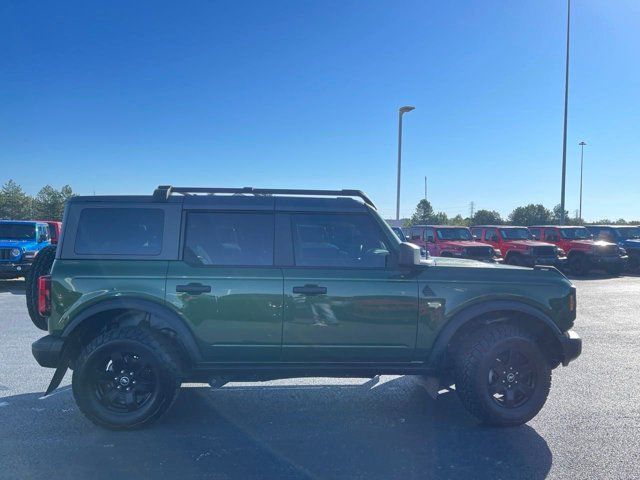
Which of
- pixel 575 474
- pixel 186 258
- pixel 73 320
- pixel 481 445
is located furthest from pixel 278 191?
pixel 575 474

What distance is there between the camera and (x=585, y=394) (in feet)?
18.5

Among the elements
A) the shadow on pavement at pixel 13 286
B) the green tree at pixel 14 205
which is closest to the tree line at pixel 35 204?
the green tree at pixel 14 205

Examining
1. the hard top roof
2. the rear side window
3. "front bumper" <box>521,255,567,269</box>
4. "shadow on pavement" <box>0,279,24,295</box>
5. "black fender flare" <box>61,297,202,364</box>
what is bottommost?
"shadow on pavement" <box>0,279,24,295</box>

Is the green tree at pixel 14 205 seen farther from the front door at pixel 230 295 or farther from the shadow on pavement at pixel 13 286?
the front door at pixel 230 295

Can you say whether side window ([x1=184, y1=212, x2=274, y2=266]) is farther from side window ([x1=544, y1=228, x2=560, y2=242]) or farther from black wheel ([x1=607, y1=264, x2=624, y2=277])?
side window ([x1=544, y1=228, x2=560, y2=242])

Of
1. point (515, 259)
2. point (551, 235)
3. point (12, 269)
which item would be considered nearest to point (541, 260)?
point (515, 259)

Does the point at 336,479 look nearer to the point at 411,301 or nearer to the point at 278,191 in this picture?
the point at 411,301

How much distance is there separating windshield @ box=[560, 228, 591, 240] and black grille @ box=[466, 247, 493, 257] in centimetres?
519

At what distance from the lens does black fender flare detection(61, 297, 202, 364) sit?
4512 mm

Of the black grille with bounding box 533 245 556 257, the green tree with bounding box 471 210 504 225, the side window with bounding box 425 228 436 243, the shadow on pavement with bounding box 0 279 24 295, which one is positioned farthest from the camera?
the green tree with bounding box 471 210 504 225

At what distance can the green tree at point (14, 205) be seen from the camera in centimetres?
3947

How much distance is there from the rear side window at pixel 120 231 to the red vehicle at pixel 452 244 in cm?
1333

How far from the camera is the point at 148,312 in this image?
179 inches

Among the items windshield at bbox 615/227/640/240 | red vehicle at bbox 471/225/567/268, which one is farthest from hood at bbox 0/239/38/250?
windshield at bbox 615/227/640/240
